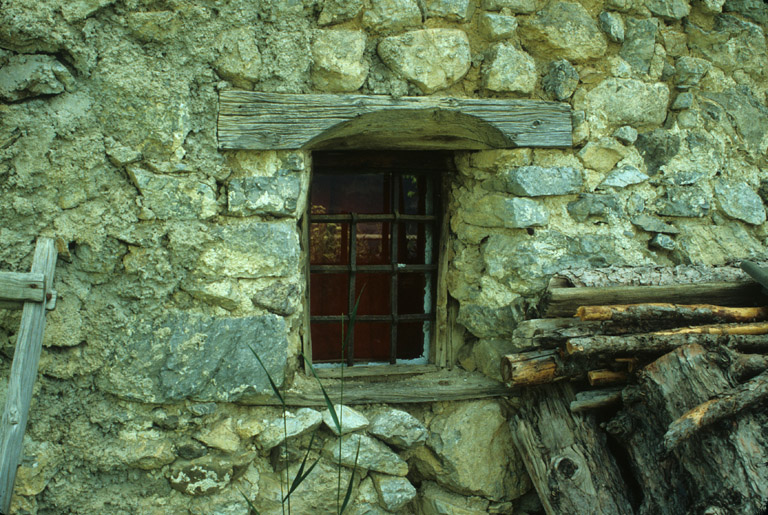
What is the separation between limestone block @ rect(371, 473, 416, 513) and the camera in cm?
234

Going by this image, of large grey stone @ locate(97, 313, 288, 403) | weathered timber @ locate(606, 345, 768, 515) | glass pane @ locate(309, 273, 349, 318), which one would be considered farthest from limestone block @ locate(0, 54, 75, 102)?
weathered timber @ locate(606, 345, 768, 515)

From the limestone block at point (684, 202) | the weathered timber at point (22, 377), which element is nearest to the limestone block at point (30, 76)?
the weathered timber at point (22, 377)

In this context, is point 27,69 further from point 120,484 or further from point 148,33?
point 120,484

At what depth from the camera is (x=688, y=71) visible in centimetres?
246

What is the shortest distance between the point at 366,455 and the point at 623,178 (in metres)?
1.54

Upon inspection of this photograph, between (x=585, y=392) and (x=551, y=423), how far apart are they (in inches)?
7.2

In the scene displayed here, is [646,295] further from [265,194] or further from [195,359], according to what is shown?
[195,359]

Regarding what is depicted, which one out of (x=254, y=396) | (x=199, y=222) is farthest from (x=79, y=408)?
(x=199, y=222)

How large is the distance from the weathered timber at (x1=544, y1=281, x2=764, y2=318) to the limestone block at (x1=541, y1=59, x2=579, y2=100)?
807mm

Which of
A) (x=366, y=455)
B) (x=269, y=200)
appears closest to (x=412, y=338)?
(x=366, y=455)

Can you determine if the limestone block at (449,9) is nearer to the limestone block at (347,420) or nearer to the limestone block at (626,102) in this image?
the limestone block at (626,102)

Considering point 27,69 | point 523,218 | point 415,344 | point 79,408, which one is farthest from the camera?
point 415,344

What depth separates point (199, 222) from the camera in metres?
2.10

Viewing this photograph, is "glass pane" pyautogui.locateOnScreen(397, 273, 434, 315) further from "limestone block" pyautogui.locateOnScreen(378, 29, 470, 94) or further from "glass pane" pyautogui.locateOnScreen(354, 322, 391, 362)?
"limestone block" pyautogui.locateOnScreen(378, 29, 470, 94)
